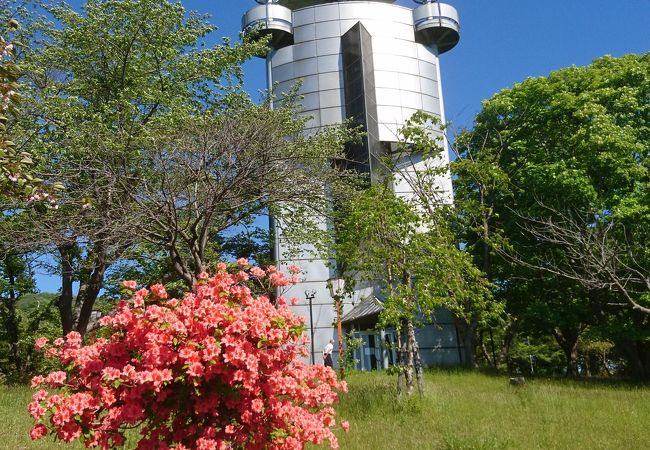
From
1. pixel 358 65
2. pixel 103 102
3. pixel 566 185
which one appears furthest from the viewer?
pixel 358 65

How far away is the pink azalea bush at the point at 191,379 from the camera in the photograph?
454cm

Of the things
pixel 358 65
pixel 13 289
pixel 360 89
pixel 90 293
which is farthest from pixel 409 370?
pixel 358 65

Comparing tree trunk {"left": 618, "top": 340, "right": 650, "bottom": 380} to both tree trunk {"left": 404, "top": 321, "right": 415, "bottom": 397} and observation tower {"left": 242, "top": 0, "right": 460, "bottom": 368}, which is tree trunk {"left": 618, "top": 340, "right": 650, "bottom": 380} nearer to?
observation tower {"left": 242, "top": 0, "right": 460, "bottom": 368}

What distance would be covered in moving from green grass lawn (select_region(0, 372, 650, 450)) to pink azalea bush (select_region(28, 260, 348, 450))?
3503mm

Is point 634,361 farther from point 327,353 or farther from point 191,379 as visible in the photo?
point 191,379

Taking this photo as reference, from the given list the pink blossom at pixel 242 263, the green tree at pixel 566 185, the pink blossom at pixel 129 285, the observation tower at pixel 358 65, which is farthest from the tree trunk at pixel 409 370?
the observation tower at pixel 358 65

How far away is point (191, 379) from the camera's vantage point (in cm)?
459

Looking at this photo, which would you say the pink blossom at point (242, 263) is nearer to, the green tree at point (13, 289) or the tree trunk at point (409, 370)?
the tree trunk at point (409, 370)

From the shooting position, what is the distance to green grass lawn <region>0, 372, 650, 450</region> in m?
8.17

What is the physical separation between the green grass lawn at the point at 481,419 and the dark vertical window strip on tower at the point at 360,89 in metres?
20.2

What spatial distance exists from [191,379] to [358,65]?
31.5m

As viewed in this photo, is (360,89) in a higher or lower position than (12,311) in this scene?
higher

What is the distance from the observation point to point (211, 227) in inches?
599

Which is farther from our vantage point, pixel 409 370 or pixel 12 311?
pixel 12 311
